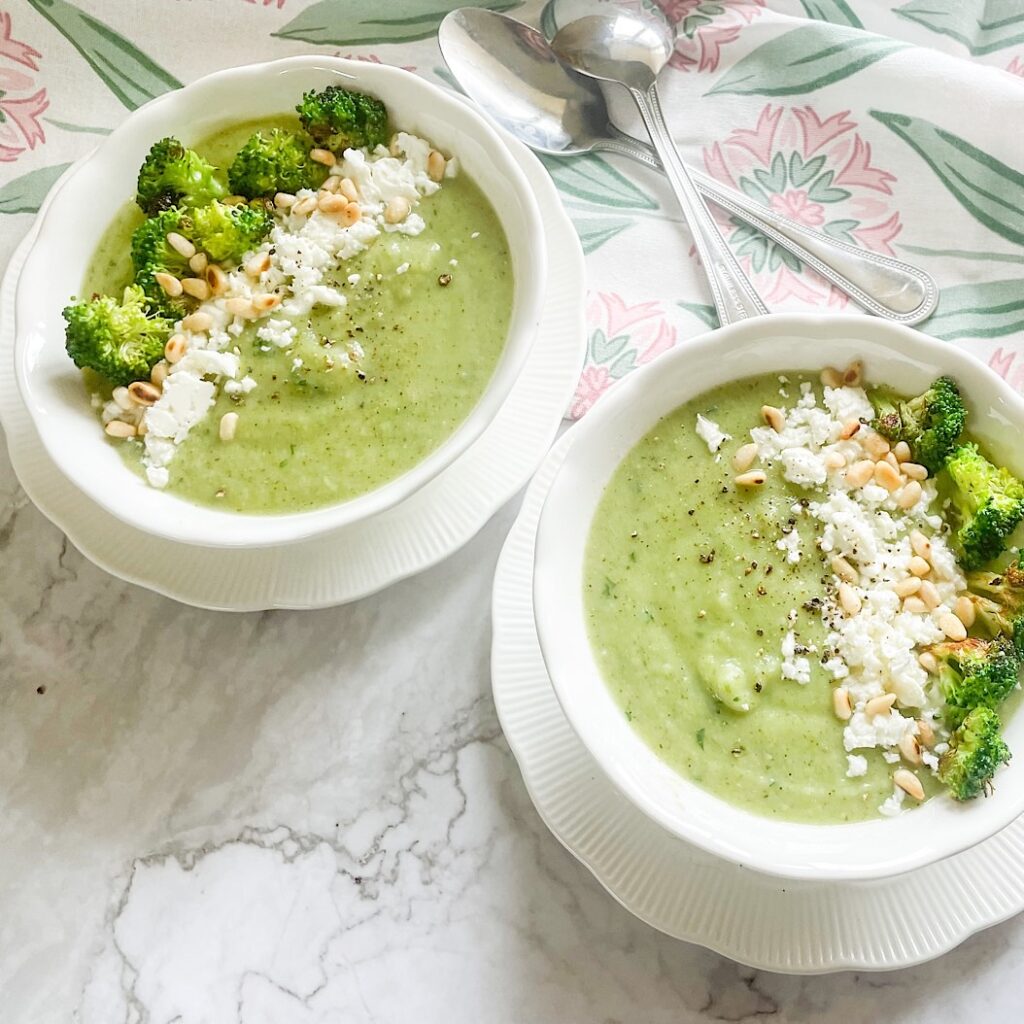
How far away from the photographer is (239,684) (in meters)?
3.12

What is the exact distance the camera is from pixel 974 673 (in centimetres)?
249

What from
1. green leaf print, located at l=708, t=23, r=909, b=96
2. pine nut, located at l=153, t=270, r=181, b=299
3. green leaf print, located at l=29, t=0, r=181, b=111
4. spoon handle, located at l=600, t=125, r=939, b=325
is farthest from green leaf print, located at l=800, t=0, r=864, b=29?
pine nut, located at l=153, t=270, r=181, b=299

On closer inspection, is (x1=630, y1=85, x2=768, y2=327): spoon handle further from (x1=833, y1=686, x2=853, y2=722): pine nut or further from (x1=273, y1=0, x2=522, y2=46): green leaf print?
(x1=833, y1=686, x2=853, y2=722): pine nut

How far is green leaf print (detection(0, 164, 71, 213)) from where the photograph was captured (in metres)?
3.31

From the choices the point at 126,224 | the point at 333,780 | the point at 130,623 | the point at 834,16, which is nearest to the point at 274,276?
the point at 126,224

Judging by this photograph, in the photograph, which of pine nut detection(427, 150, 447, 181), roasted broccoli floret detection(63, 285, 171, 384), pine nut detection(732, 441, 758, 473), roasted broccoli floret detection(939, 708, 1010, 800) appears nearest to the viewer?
roasted broccoli floret detection(939, 708, 1010, 800)

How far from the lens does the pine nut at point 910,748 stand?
254 cm

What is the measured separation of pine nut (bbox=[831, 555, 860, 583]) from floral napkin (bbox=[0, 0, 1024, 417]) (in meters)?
0.85

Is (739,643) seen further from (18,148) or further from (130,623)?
(18,148)

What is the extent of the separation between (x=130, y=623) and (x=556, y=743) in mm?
1222

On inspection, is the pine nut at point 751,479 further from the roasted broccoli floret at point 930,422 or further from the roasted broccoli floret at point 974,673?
the roasted broccoli floret at point 974,673

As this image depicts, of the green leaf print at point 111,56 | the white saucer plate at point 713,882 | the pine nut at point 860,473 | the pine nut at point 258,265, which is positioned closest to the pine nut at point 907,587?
the pine nut at point 860,473

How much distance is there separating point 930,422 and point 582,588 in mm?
864

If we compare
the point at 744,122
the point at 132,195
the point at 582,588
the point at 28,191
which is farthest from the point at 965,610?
the point at 28,191
